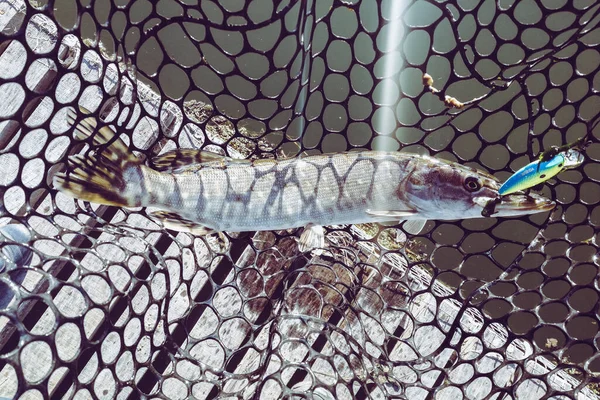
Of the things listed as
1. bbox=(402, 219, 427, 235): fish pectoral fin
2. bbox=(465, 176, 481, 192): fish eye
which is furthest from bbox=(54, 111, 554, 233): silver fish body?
bbox=(402, 219, 427, 235): fish pectoral fin

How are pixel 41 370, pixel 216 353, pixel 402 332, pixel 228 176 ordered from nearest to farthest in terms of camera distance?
pixel 228 176 → pixel 41 370 → pixel 216 353 → pixel 402 332

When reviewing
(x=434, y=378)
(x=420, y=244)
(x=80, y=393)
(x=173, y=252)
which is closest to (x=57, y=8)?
(x=173, y=252)

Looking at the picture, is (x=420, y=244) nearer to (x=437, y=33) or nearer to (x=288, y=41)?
(x=437, y=33)

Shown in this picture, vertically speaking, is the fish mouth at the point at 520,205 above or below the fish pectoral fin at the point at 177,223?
above

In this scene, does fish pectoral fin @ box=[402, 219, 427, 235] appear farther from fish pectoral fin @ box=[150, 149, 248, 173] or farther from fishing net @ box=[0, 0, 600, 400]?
fish pectoral fin @ box=[150, 149, 248, 173]

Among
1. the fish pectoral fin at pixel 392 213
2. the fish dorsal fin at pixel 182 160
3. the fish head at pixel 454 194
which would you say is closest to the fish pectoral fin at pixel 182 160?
the fish dorsal fin at pixel 182 160

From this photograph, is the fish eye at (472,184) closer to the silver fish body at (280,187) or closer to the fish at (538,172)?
the silver fish body at (280,187)
